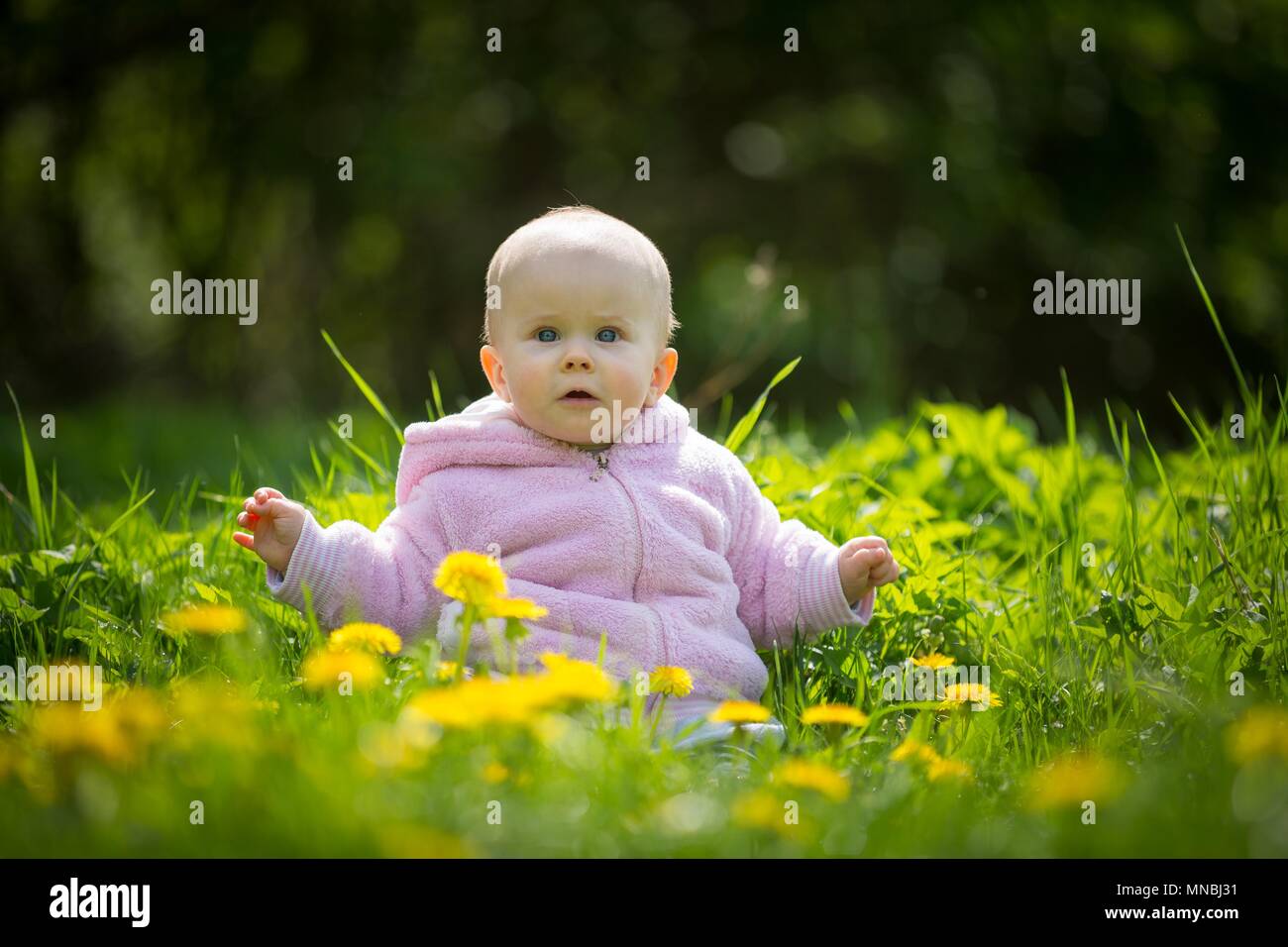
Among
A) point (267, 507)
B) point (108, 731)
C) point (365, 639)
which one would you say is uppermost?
point (267, 507)

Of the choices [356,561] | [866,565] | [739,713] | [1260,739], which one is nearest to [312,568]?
[356,561]

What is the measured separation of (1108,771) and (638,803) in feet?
1.94

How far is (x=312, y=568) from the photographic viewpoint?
2287mm

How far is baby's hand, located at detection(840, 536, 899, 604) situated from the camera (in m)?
2.38

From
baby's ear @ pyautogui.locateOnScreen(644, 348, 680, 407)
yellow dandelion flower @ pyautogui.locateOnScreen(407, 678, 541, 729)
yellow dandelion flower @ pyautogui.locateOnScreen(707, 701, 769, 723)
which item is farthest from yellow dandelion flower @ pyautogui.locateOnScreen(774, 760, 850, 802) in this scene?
baby's ear @ pyautogui.locateOnScreen(644, 348, 680, 407)

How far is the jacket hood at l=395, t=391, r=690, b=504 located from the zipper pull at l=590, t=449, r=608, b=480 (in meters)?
0.03

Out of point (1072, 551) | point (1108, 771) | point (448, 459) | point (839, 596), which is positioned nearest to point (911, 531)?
point (1072, 551)

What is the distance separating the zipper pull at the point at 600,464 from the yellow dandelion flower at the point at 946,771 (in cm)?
83

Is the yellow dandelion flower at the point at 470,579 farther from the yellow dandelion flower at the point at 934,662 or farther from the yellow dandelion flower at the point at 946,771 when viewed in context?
the yellow dandelion flower at the point at 934,662

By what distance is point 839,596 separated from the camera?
2.44 metres

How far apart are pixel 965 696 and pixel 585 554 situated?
69 cm

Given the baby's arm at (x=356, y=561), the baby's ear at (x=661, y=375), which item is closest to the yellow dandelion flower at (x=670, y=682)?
the baby's arm at (x=356, y=561)

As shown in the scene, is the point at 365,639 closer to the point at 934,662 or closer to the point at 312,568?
the point at 312,568

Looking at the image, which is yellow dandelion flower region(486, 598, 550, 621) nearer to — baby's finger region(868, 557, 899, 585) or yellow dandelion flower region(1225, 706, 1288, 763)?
baby's finger region(868, 557, 899, 585)
